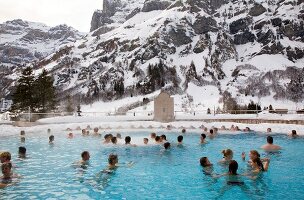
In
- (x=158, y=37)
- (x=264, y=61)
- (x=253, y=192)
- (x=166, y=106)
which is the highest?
(x=158, y=37)

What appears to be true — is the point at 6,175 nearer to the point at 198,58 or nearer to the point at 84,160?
the point at 84,160

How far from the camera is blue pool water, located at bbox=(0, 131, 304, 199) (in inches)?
381

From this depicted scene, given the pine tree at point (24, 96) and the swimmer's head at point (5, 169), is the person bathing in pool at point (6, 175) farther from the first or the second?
the pine tree at point (24, 96)

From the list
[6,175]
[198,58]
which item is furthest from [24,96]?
[198,58]

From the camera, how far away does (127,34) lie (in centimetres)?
17162

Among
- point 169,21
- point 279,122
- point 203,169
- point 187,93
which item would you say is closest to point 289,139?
point 279,122

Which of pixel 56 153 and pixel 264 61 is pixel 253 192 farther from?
pixel 264 61

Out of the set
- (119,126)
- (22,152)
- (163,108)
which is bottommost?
(22,152)

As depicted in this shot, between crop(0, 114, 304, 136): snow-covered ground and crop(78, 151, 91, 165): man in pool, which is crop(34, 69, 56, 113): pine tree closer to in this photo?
crop(0, 114, 304, 136): snow-covered ground

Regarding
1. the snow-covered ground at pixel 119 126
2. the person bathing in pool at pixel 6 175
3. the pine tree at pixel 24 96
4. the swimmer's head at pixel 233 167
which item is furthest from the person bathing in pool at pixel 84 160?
the pine tree at pixel 24 96

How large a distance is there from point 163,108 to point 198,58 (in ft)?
377

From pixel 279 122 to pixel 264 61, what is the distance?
12656cm

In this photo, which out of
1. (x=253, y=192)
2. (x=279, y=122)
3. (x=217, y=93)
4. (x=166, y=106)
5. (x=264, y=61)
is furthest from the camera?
(x=264, y=61)

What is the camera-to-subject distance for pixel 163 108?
131 feet
